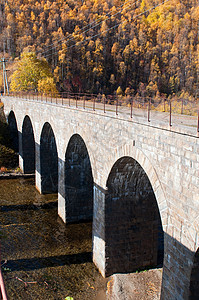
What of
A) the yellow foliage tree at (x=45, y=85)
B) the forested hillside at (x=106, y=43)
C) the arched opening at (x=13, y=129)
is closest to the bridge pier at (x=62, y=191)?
the arched opening at (x=13, y=129)

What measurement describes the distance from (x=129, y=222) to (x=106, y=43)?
275ft

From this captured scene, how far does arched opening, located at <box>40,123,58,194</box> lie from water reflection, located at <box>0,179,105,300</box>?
5.71ft

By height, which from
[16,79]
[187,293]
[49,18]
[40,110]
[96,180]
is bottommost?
[187,293]

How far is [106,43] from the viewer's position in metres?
89.6

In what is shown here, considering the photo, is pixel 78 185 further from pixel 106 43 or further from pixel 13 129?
pixel 106 43

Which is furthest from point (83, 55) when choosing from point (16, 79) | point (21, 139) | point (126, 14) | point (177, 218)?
point (177, 218)

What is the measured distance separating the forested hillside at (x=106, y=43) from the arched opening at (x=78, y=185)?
50.7m

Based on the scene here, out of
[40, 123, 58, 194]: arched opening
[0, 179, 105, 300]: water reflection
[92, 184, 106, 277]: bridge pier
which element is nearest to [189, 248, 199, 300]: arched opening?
[0, 179, 105, 300]: water reflection

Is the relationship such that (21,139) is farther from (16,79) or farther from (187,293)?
(187,293)

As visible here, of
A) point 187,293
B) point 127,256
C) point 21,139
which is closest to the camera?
point 187,293

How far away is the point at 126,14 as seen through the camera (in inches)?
3912

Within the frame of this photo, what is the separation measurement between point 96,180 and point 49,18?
82966 millimetres

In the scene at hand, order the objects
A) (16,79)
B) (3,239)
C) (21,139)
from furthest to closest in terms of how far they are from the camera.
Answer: (16,79)
(21,139)
(3,239)

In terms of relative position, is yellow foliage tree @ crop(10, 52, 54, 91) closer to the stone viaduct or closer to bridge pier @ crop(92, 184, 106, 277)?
the stone viaduct
